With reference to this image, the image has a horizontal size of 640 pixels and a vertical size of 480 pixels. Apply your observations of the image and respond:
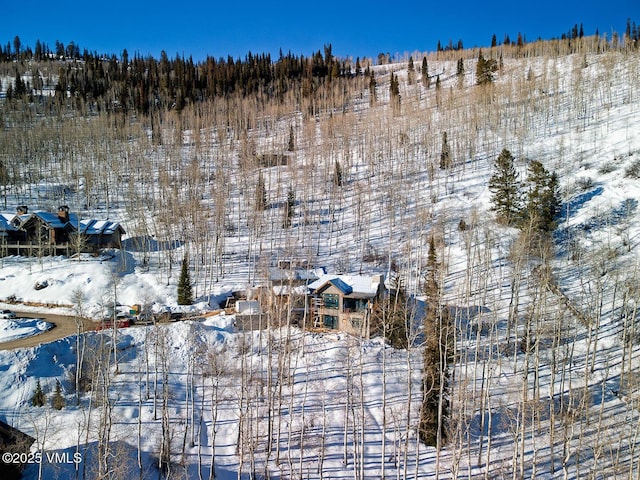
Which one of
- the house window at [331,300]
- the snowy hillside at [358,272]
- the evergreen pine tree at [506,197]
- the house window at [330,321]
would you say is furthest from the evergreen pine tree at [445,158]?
the house window at [330,321]

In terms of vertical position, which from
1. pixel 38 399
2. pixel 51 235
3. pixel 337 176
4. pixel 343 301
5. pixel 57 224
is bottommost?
pixel 38 399

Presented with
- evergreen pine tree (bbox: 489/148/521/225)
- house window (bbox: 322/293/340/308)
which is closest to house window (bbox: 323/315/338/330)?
house window (bbox: 322/293/340/308)

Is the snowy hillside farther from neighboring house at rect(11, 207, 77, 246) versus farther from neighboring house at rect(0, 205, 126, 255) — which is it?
neighboring house at rect(11, 207, 77, 246)

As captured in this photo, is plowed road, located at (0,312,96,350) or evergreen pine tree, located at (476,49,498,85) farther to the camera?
evergreen pine tree, located at (476,49,498,85)

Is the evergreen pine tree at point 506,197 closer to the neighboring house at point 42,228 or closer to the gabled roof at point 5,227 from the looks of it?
the neighboring house at point 42,228

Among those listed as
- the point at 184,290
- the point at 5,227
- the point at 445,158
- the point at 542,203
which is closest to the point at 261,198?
the point at 184,290

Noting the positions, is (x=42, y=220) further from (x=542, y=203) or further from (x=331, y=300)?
(x=542, y=203)

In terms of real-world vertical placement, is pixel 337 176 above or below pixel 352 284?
above

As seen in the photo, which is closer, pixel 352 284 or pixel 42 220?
pixel 352 284
